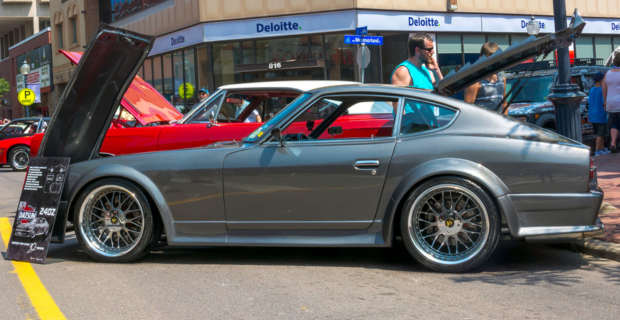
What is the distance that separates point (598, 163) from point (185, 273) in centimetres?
832

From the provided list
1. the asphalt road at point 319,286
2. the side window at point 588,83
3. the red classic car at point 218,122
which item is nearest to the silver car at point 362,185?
the asphalt road at point 319,286

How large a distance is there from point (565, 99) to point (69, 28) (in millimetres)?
37367

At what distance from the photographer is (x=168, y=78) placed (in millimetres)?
27781

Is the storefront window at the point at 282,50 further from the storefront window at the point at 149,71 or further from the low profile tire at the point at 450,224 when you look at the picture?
the low profile tire at the point at 450,224

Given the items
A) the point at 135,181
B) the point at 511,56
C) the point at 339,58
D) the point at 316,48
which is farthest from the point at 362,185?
the point at 316,48

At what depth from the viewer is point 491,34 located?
2467 centimetres

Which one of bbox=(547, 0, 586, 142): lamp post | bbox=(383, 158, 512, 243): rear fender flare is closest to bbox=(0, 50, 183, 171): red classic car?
bbox=(383, 158, 512, 243): rear fender flare

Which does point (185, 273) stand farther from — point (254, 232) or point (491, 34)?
point (491, 34)

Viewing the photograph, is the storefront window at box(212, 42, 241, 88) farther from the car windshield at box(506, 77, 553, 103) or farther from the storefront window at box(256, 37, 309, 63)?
the car windshield at box(506, 77, 553, 103)

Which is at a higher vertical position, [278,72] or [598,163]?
[278,72]

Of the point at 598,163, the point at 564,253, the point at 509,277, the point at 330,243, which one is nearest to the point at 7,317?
the point at 330,243

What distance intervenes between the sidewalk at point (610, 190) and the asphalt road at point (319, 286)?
0.60 meters

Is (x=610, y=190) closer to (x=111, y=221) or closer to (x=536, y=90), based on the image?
(x=536, y=90)

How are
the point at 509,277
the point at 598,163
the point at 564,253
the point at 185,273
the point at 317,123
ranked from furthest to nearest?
the point at 598,163
the point at 317,123
the point at 564,253
the point at 185,273
the point at 509,277
